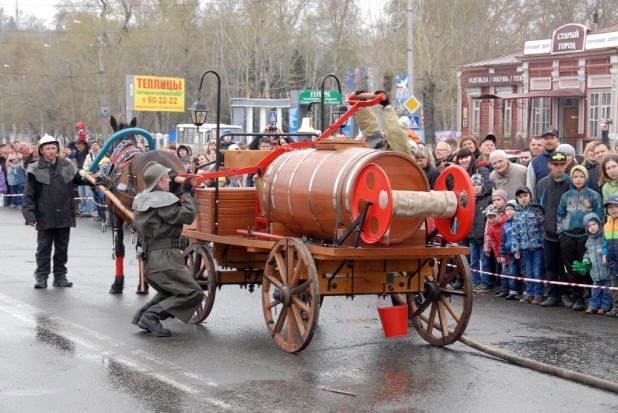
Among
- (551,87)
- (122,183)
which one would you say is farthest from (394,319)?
(551,87)

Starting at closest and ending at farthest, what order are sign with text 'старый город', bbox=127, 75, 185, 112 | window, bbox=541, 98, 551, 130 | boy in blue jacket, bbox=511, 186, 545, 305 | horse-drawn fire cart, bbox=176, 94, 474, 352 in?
horse-drawn fire cart, bbox=176, 94, 474, 352
boy in blue jacket, bbox=511, 186, 545, 305
window, bbox=541, 98, 551, 130
sign with text 'старый город', bbox=127, 75, 185, 112

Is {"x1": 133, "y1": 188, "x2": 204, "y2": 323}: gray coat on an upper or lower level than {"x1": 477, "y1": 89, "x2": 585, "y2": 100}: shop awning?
lower

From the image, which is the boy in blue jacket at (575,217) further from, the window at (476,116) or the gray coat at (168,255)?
the window at (476,116)

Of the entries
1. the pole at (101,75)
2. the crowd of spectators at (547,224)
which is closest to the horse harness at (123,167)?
the crowd of spectators at (547,224)

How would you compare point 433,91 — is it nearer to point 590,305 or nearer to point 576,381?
point 590,305

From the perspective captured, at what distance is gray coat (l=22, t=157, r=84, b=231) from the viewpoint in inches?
525

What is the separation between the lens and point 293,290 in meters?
8.79

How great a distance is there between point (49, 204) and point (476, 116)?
38983mm

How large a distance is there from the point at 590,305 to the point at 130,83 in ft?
149

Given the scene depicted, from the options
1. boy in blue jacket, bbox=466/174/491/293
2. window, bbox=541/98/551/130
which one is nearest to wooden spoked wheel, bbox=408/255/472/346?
boy in blue jacket, bbox=466/174/491/293

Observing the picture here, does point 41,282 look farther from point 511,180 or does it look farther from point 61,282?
point 511,180

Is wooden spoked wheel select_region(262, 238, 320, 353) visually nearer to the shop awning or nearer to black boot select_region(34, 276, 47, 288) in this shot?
black boot select_region(34, 276, 47, 288)

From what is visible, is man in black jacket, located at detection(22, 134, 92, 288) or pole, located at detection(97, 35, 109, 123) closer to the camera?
man in black jacket, located at detection(22, 134, 92, 288)

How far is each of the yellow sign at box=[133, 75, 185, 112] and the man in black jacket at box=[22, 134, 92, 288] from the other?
139ft
